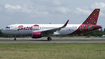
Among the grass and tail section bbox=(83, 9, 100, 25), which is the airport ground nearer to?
the grass

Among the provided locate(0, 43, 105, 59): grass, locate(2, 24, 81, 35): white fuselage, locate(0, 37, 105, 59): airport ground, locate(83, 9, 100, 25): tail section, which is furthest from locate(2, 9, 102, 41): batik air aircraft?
locate(0, 43, 105, 59): grass

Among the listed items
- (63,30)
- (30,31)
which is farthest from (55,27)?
(30,31)

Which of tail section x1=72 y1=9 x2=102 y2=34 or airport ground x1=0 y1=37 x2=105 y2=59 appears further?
tail section x1=72 y1=9 x2=102 y2=34

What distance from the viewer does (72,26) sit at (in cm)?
3609

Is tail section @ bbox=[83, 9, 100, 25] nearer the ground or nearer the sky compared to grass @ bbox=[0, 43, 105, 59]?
nearer the sky

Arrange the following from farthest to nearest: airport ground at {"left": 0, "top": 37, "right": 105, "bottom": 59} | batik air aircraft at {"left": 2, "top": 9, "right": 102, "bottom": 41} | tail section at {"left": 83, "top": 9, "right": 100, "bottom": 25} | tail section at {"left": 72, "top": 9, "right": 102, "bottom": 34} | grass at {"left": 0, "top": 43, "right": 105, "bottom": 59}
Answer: tail section at {"left": 83, "top": 9, "right": 100, "bottom": 25} < tail section at {"left": 72, "top": 9, "right": 102, "bottom": 34} < batik air aircraft at {"left": 2, "top": 9, "right": 102, "bottom": 41} < airport ground at {"left": 0, "top": 37, "right": 105, "bottom": 59} < grass at {"left": 0, "top": 43, "right": 105, "bottom": 59}

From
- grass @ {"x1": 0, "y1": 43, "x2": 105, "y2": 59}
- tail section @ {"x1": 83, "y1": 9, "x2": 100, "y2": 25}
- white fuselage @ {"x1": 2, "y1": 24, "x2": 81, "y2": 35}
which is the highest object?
tail section @ {"x1": 83, "y1": 9, "x2": 100, "y2": 25}

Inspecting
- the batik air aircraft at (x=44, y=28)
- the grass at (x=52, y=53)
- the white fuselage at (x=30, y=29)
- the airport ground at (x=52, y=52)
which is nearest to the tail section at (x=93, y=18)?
the batik air aircraft at (x=44, y=28)

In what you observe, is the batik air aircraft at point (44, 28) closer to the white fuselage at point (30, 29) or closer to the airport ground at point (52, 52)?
the white fuselage at point (30, 29)

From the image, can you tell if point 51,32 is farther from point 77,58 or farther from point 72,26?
point 77,58

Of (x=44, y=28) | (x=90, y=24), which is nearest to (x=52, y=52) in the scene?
(x=44, y=28)

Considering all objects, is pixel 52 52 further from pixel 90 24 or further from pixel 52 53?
pixel 90 24

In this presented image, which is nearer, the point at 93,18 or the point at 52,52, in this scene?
the point at 52,52

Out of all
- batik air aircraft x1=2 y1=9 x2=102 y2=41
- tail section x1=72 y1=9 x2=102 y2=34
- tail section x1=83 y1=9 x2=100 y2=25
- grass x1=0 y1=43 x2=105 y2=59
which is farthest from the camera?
tail section x1=83 y1=9 x2=100 y2=25
